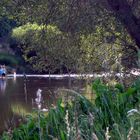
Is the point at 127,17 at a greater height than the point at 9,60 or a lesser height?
lesser

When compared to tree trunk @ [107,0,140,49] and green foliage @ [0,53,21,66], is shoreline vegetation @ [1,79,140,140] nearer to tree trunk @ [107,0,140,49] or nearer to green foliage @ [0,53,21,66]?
tree trunk @ [107,0,140,49]

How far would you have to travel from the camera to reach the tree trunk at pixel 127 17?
9.02 meters

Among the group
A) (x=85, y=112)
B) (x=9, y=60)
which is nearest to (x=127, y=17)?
(x=85, y=112)

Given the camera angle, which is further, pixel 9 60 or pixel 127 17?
pixel 9 60

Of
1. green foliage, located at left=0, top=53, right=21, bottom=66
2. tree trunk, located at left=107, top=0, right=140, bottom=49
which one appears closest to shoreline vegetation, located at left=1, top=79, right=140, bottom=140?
tree trunk, located at left=107, top=0, right=140, bottom=49

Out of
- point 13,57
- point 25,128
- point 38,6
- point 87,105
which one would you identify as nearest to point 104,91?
point 87,105

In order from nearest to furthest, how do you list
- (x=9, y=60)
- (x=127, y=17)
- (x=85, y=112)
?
(x=85, y=112)
(x=127, y=17)
(x=9, y=60)

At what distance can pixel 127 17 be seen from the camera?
912cm

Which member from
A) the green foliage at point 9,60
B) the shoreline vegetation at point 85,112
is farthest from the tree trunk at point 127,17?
the green foliage at point 9,60

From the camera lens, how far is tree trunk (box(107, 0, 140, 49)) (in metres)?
9.02

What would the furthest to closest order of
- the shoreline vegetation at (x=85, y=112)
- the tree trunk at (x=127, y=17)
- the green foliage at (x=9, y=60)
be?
1. the green foliage at (x=9, y=60)
2. the tree trunk at (x=127, y=17)
3. the shoreline vegetation at (x=85, y=112)

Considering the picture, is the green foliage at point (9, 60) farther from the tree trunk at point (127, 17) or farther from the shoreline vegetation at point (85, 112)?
the shoreline vegetation at point (85, 112)

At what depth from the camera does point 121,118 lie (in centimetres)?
484

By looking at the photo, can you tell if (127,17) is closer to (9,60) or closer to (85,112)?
(85,112)
